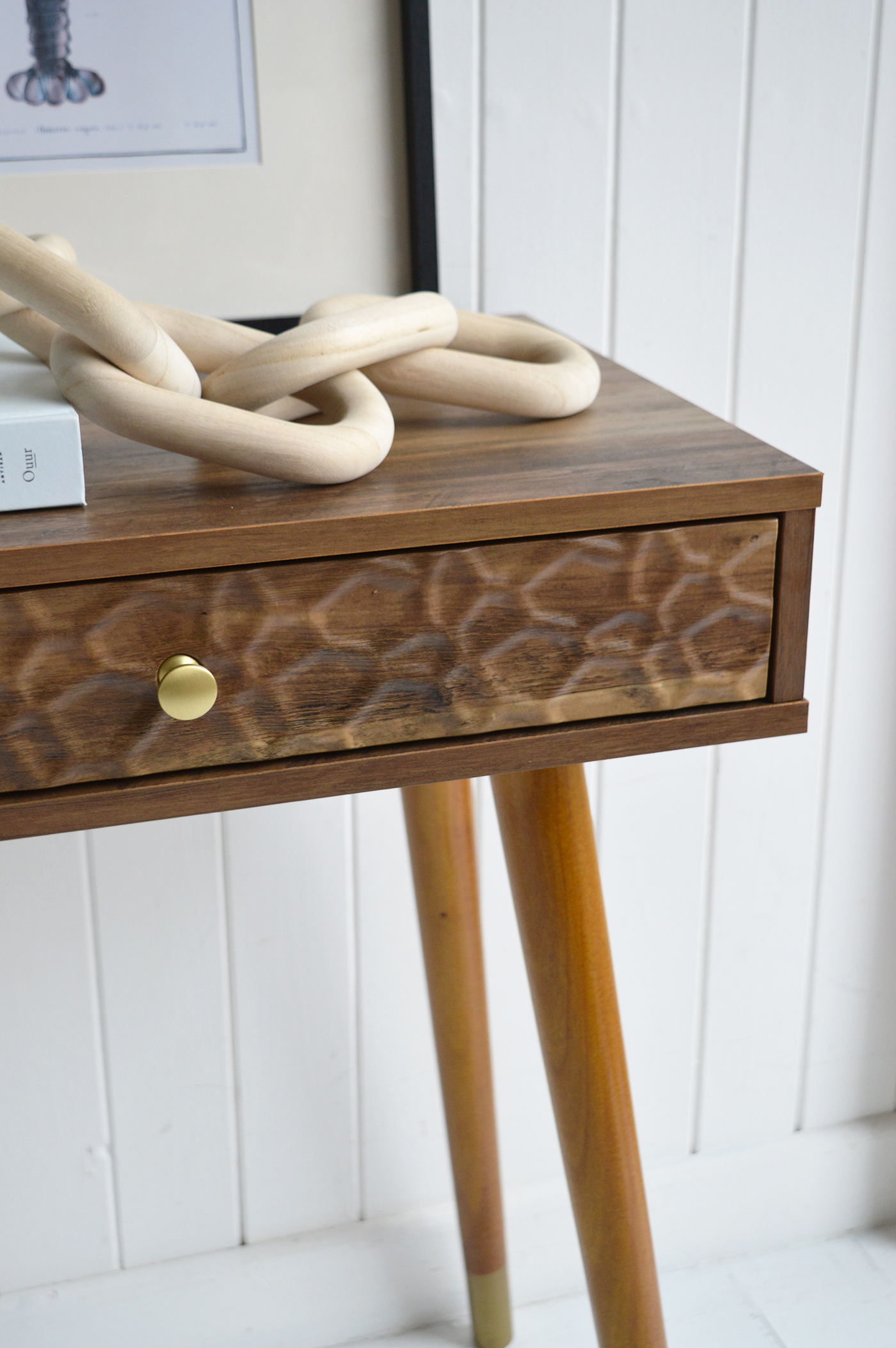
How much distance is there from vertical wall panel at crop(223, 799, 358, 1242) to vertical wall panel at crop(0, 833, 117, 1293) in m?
0.11

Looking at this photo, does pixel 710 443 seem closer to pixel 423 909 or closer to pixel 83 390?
pixel 83 390

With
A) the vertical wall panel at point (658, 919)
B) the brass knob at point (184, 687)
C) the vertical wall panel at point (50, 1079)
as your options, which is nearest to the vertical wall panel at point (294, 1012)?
the vertical wall panel at point (50, 1079)

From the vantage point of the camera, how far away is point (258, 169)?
2.48ft

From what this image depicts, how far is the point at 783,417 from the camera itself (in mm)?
920

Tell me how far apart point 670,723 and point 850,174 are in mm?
552

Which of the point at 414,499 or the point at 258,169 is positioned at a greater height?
the point at 258,169

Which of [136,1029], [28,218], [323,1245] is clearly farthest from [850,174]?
[323,1245]

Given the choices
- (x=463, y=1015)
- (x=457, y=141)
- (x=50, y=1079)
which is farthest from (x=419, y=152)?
(x=50, y=1079)

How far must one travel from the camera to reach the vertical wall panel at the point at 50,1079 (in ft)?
2.91

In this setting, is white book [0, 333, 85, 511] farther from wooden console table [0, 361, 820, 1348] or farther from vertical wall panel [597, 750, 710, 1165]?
vertical wall panel [597, 750, 710, 1165]

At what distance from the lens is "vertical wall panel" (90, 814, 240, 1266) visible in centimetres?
91

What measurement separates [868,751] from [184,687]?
2.38ft

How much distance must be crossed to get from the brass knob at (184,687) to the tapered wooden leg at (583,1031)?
0.17 m

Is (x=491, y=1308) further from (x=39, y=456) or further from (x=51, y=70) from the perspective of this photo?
(x=51, y=70)
